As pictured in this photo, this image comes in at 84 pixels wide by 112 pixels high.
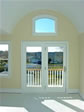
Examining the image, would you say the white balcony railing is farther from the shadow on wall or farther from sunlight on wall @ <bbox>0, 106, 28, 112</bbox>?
sunlight on wall @ <bbox>0, 106, 28, 112</bbox>

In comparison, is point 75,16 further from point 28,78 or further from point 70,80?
point 28,78

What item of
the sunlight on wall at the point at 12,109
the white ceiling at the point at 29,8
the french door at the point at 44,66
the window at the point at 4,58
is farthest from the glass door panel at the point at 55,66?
the sunlight on wall at the point at 12,109

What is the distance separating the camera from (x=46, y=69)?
5.06 meters

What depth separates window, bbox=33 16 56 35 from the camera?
5.04m

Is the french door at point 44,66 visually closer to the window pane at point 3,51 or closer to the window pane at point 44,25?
the window pane at point 44,25

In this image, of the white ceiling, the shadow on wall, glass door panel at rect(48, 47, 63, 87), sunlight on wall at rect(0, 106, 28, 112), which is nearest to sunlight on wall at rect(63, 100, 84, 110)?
the shadow on wall

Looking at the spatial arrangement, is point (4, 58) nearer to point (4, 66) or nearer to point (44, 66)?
point (4, 66)

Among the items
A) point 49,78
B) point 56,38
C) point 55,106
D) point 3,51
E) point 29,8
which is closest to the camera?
point 55,106

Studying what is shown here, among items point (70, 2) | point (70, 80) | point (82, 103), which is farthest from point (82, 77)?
point (70, 2)

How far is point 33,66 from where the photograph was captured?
16.8 feet

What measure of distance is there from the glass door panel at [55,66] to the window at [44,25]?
74cm

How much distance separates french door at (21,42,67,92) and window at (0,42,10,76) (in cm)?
70

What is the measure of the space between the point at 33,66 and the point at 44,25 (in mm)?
1753

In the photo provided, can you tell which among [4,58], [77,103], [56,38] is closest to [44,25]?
[56,38]
